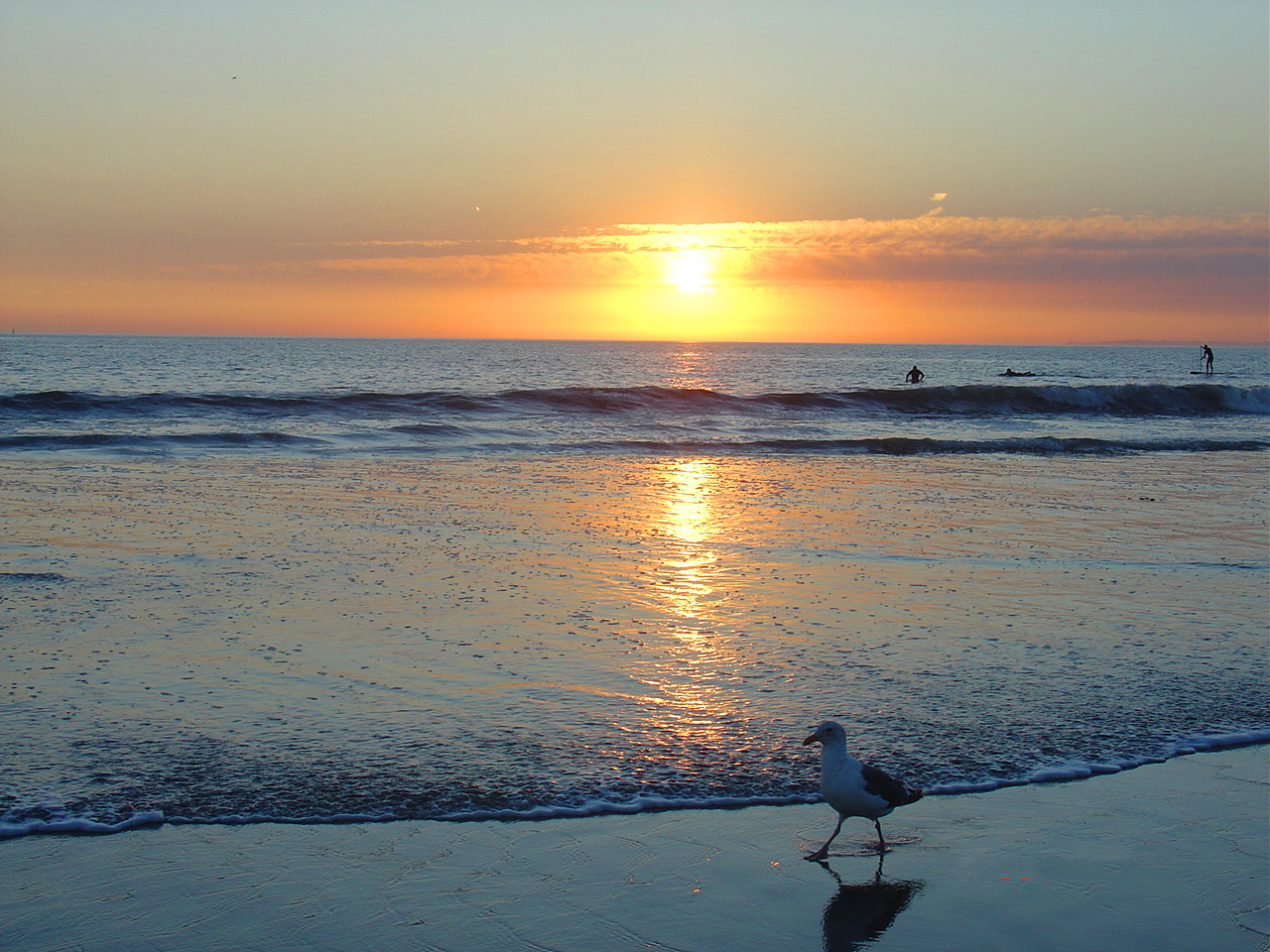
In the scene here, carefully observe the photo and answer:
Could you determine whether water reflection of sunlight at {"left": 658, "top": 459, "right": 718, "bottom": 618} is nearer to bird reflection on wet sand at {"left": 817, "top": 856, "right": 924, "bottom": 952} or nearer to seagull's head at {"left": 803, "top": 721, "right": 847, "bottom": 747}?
seagull's head at {"left": 803, "top": 721, "right": 847, "bottom": 747}

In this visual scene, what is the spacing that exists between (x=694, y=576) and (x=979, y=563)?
311 centimetres

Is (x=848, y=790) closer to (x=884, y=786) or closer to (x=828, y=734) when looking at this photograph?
(x=884, y=786)

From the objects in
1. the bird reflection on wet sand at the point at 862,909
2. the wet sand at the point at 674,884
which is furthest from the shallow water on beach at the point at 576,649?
the bird reflection on wet sand at the point at 862,909

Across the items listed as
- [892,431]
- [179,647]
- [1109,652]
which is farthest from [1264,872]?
[892,431]

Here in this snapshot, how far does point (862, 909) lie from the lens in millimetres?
4438

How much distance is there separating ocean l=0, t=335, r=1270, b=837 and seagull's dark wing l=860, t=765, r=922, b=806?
0.62 m

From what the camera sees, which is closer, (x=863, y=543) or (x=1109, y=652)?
(x=1109, y=652)

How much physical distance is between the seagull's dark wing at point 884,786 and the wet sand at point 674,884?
0.25 metres

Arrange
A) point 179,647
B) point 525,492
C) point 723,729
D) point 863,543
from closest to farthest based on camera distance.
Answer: point 723,729
point 179,647
point 863,543
point 525,492

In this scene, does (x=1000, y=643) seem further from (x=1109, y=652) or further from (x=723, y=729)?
(x=723, y=729)

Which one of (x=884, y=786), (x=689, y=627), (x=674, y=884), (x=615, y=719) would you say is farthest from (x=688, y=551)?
(x=674, y=884)

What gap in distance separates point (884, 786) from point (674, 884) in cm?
108

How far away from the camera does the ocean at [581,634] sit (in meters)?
5.62

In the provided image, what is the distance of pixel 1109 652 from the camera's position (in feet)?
26.0
